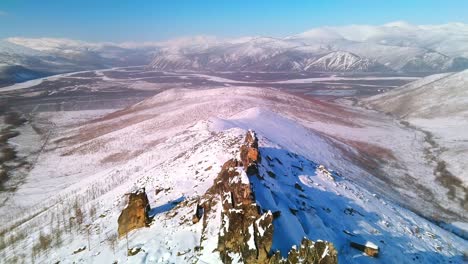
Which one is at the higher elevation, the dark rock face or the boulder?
the dark rock face

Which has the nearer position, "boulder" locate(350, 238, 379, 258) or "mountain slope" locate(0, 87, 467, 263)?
"mountain slope" locate(0, 87, 467, 263)

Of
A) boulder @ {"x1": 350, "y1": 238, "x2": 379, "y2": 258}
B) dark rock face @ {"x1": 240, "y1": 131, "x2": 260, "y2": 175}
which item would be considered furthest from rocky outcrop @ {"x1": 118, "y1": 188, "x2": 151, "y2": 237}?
boulder @ {"x1": 350, "y1": 238, "x2": 379, "y2": 258}

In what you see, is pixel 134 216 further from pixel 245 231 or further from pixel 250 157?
pixel 250 157

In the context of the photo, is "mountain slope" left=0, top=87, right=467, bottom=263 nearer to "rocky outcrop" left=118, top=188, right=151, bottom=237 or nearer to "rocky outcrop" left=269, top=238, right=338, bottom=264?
"rocky outcrop" left=118, top=188, right=151, bottom=237

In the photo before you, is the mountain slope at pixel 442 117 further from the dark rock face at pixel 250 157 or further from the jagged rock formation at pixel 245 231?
the jagged rock formation at pixel 245 231

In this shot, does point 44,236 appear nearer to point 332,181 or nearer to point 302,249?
point 302,249

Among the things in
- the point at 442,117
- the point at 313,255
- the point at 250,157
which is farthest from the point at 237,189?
the point at 442,117
